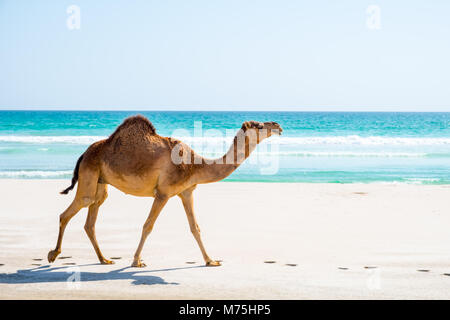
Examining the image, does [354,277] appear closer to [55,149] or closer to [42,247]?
[42,247]

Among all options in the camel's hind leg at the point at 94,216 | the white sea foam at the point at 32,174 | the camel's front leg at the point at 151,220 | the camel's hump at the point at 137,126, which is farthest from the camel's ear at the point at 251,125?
the white sea foam at the point at 32,174

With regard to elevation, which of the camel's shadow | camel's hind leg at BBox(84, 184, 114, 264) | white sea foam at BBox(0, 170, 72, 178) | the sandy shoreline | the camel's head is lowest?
white sea foam at BBox(0, 170, 72, 178)

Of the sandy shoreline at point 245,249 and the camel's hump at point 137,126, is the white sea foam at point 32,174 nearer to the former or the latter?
the sandy shoreline at point 245,249

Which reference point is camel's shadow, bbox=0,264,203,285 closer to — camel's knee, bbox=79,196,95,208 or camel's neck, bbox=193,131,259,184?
camel's knee, bbox=79,196,95,208

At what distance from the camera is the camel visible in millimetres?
6465

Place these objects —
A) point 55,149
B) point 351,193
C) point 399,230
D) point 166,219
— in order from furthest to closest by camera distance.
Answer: point 55,149
point 351,193
point 166,219
point 399,230

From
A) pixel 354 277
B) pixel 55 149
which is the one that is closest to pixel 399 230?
pixel 354 277

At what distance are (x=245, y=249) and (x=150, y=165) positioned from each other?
2.19 m

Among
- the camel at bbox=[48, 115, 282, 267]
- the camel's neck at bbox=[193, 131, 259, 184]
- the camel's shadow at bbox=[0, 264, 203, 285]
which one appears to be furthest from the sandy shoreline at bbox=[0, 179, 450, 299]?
the camel's neck at bbox=[193, 131, 259, 184]

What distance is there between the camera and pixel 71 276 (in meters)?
6.13

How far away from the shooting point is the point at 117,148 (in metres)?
6.61

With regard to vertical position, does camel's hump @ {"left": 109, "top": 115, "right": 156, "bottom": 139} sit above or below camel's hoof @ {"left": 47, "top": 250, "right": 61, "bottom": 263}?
above

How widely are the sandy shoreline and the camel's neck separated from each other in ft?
3.77

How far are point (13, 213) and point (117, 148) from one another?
5125 mm
